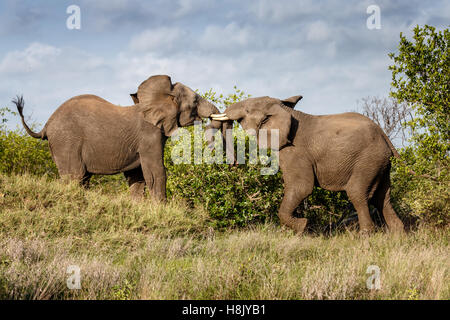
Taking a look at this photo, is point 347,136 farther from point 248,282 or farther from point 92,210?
point 92,210

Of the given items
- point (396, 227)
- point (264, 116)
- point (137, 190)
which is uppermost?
point (264, 116)

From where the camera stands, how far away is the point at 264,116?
826cm

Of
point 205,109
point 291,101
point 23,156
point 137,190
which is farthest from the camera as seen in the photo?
point 23,156

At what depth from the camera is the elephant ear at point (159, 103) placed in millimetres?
9117

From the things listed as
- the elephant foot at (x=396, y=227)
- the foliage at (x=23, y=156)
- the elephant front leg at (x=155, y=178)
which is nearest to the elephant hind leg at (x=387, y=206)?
the elephant foot at (x=396, y=227)

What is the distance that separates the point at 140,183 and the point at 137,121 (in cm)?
141

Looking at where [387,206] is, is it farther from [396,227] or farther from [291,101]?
[291,101]

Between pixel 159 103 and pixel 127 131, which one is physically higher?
pixel 159 103

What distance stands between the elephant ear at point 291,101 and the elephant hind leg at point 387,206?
218 cm

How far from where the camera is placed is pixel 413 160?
28.8ft

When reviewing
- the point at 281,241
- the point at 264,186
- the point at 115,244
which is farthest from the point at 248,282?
the point at 264,186

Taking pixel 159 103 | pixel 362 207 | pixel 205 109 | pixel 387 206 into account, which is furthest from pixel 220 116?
pixel 387 206

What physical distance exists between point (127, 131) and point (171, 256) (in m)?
3.45

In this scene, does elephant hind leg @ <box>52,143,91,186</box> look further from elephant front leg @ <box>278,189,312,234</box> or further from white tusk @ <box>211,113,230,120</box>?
elephant front leg @ <box>278,189,312,234</box>
